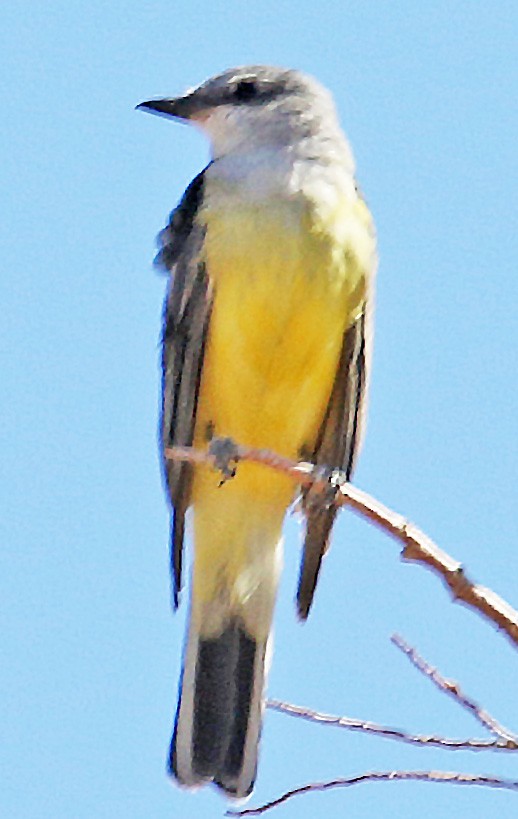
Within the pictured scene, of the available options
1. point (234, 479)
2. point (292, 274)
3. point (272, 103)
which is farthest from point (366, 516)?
point (272, 103)

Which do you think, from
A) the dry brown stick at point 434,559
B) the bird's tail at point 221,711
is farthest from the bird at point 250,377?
the dry brown stick at point 434,559

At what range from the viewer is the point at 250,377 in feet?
18.4

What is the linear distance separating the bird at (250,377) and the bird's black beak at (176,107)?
31 cm

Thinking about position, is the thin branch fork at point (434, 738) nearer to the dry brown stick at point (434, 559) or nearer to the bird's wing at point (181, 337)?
the dry brown stick at point (434, 559)

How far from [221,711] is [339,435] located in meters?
1.19

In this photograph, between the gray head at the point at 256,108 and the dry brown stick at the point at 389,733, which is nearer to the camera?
the dry brown stick at the point at 389,733

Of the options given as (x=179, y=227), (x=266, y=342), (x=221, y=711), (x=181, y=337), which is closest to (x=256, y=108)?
(x=179, y=227)

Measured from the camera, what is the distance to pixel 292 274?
5.52 meters

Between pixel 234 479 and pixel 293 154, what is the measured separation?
1365 mm

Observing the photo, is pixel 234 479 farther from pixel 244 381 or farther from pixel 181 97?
pixel 181 97

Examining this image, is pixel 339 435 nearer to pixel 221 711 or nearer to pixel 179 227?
pixel 179 227

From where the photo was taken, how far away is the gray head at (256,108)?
6363 mm

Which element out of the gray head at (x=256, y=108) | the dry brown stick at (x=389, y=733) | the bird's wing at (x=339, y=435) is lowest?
the dry brown stick at (x=389, y=733)

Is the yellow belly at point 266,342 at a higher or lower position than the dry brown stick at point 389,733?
higher
